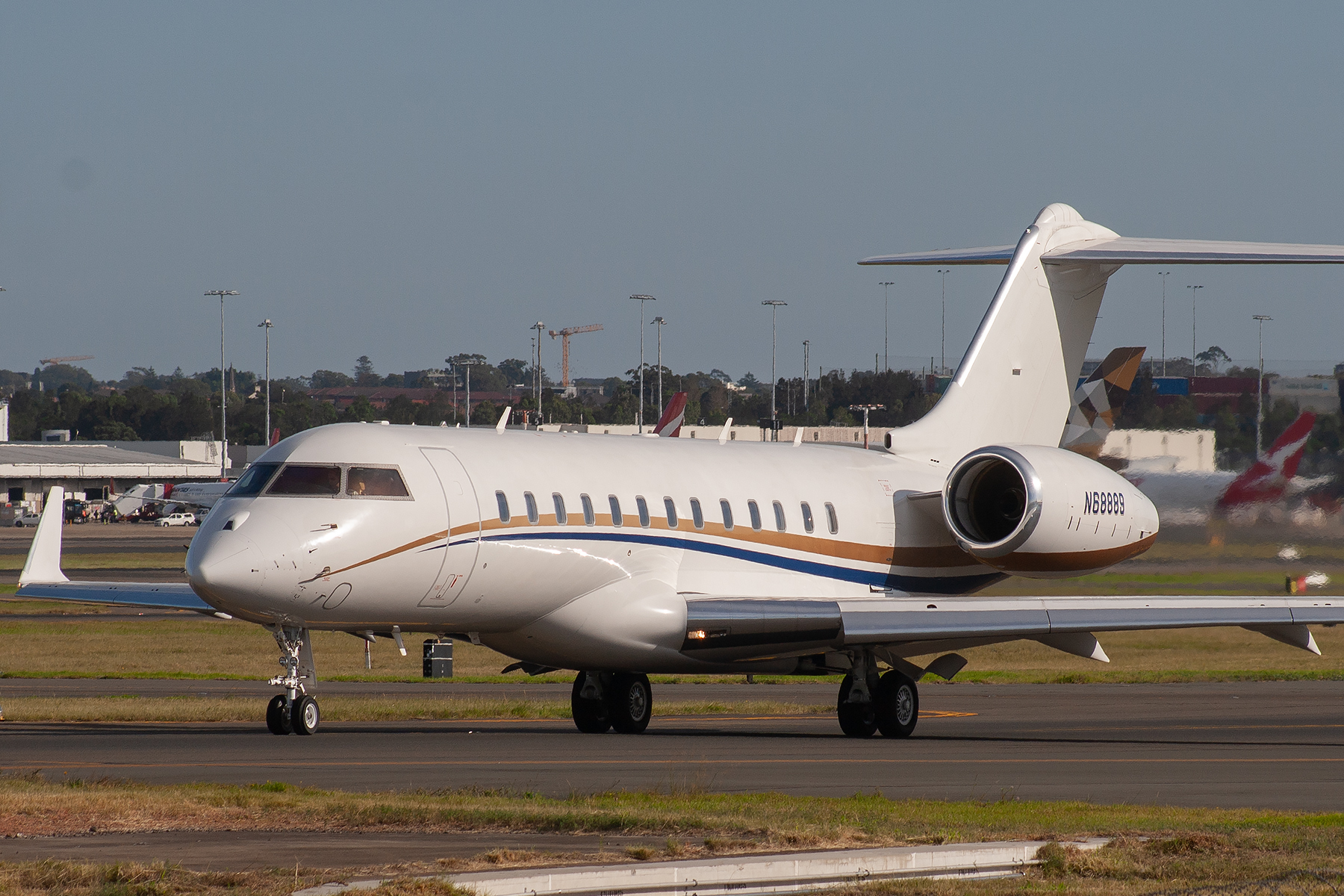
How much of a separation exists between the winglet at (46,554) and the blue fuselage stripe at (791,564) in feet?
23.0

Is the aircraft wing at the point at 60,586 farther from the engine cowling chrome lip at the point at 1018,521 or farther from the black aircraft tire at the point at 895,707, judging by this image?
the engine cowling chrome lip at the point at 1018,521

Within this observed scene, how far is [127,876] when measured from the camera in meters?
9.61

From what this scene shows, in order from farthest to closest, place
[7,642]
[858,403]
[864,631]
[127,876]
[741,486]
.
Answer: [858,403], [7,642], [741,486], [864,631], [127,876]

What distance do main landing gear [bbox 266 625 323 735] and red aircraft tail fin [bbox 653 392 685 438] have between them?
23081 mm

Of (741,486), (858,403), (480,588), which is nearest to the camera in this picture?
(480,588)

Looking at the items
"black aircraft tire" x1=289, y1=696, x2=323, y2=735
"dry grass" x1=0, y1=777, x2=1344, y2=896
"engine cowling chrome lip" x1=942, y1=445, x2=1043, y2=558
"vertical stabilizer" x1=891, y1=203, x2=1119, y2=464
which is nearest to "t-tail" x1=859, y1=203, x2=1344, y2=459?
"vertical stabilizer" x1=891, y1=203, x2=1119, y2=464

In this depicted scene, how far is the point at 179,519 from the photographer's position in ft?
399

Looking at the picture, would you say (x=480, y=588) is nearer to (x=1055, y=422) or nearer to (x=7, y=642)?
(x=1055, y=422)

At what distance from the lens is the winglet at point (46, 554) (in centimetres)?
2341

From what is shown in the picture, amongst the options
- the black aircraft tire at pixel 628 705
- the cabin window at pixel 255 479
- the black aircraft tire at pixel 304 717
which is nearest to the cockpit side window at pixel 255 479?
the cabin window at pixel 255 479

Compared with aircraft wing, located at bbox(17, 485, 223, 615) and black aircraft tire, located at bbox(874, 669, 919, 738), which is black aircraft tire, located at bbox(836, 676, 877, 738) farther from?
aircraft wing, located at bbox(17, 485, 223, 615)

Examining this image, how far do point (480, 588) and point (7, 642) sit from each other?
25.2 m

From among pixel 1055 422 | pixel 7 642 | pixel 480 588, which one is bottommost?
pixel 7 642

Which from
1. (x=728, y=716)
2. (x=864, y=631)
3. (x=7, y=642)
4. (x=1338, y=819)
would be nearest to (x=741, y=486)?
(x=864, y=631)
